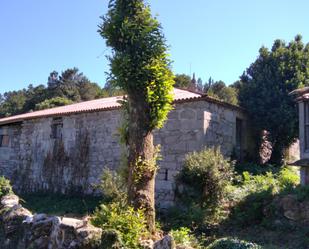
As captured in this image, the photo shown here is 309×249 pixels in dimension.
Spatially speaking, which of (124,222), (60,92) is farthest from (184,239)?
(60,92)

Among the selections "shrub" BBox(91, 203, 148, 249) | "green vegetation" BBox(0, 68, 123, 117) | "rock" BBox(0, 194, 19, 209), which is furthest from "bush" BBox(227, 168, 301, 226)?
"green vegetation" BBox(0, 68, 123, 117)

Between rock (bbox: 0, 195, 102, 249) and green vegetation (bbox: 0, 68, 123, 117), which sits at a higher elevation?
green vegetation (bbox: 0, 68, 123, 117)

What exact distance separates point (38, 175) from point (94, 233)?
37.6ft

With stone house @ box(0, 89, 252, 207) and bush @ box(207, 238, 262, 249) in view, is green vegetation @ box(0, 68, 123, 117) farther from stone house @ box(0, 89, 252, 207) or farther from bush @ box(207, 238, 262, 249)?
bush @ box(207, 238, 262, 249)

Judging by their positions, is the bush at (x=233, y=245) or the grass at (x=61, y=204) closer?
the bush at (x=233, y=245)

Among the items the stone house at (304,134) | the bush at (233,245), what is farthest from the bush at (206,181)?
the bush at (233,245)

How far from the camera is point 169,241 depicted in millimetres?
5629

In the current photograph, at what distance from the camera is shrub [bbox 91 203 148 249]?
6383 mm

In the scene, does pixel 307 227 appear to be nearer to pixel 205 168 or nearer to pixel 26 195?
pixel 205 168

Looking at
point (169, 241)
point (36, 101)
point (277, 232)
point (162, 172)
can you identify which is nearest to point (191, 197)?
point (277, 232)

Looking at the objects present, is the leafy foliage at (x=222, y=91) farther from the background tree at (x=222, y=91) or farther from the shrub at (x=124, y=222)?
the shrub at (x=124, y=222)

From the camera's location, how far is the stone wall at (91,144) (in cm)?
1223

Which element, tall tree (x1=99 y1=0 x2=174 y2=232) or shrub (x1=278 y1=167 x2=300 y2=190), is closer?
tall tree (x1=99 y1=0 x2=174 y2=232)

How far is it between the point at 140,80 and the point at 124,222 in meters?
2.57
